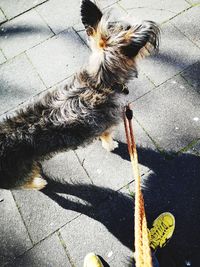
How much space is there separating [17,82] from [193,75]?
2.64 metres

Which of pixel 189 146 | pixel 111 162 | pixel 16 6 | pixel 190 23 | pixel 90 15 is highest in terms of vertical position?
pixel 90 15

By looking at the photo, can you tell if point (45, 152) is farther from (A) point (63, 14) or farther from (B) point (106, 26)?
(A) point (63, 14)

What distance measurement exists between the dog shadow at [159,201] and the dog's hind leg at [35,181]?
12cm

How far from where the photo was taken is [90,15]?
2699 millimetres

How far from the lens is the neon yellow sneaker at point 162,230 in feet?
10.6

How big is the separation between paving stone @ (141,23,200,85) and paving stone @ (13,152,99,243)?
5.47ft

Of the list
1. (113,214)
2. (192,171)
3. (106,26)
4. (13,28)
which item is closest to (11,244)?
(113,214)

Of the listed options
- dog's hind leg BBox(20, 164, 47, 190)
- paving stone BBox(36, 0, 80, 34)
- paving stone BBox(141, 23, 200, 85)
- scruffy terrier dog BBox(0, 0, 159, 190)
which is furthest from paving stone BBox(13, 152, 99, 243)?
paving stone BBox(36, 0, 80, 34)

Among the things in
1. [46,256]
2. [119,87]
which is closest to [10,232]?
[46,256]

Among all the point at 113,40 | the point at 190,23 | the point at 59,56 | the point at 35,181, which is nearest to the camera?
the point at 113,40

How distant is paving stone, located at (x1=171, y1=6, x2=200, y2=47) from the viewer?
4.36 meters

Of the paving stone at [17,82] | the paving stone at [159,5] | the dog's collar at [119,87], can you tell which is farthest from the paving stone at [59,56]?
the dog's collar at [119,87]

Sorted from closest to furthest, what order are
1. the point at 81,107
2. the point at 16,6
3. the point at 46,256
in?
the point at 81,107 → the point at 46,256 → the point at 16,6

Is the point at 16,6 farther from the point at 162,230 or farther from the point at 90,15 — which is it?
the point at 162,230
